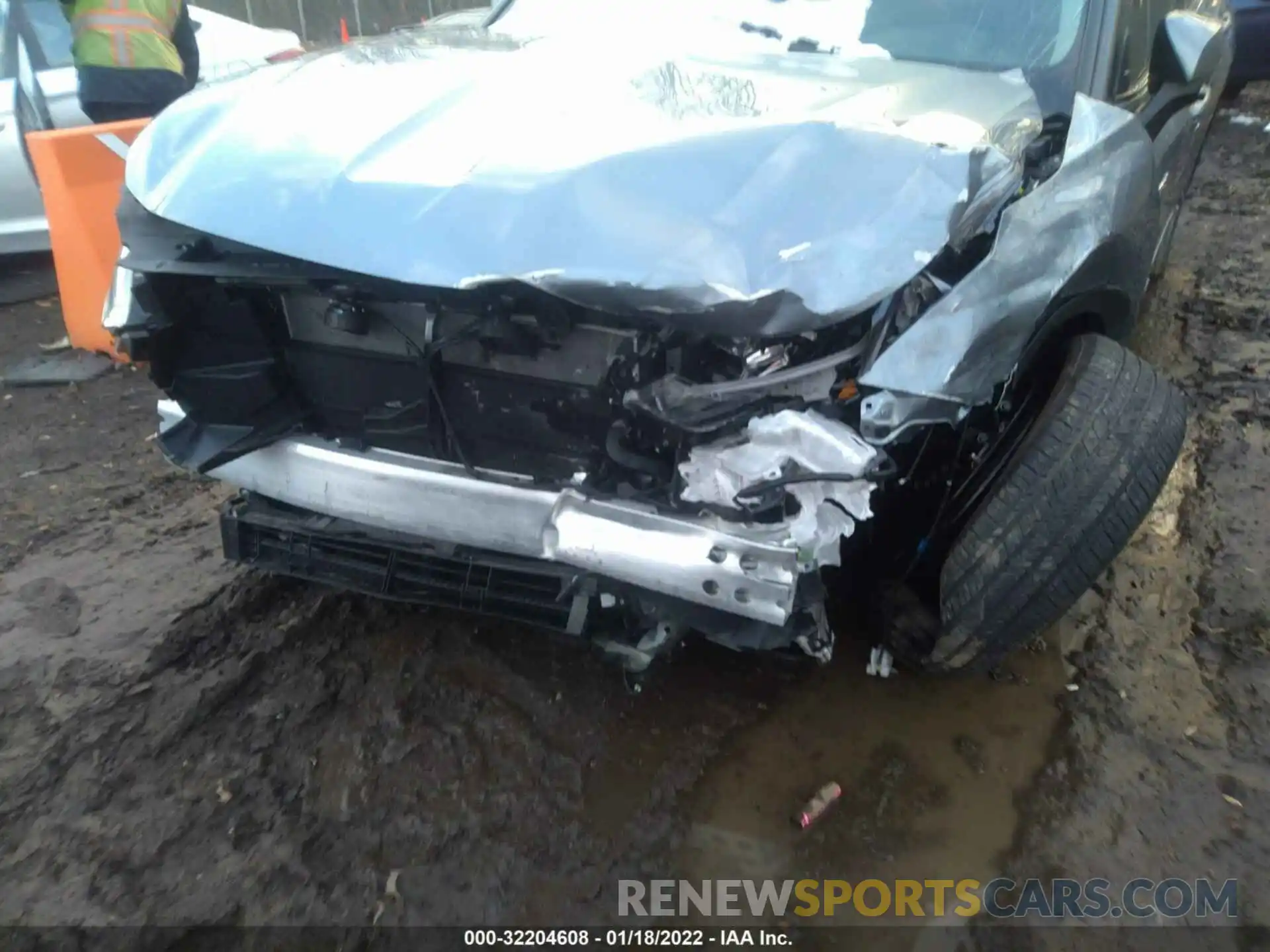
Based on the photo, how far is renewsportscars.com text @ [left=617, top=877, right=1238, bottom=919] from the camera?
6.31ft

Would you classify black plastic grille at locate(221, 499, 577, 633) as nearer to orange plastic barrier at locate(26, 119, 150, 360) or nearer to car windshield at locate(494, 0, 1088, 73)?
car windshield at locate(494, 0, 1088, 73)

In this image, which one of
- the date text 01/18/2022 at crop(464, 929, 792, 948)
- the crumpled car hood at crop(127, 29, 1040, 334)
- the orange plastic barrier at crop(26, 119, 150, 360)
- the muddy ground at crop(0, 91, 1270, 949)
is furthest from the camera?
the orange plastic barrier at crop(26, 119, 150, 360)

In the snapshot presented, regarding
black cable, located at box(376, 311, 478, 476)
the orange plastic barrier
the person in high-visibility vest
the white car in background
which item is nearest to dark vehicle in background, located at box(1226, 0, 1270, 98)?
the white car in background

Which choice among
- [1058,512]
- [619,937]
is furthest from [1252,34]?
[619,937]

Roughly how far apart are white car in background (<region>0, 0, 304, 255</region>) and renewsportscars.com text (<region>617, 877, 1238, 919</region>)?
4.60 m

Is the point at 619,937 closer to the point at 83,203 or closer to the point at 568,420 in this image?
the point at 568,420

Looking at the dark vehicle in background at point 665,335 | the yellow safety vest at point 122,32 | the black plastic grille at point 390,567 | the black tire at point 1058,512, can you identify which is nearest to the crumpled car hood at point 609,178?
the dark vehicle in background at point 665,335

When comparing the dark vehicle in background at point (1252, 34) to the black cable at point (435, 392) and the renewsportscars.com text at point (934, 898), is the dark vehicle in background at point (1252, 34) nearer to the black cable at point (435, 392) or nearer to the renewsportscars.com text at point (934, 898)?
the renewsportscars.com text at point (934, 898)

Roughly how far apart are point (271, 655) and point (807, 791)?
1491 mm

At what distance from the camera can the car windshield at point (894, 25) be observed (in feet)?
8.54

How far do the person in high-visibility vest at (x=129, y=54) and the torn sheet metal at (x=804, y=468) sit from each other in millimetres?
3620

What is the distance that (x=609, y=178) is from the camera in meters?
1.88

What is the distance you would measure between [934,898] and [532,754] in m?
0.96

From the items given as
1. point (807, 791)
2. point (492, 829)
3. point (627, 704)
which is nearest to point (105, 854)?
point (492, 829)
